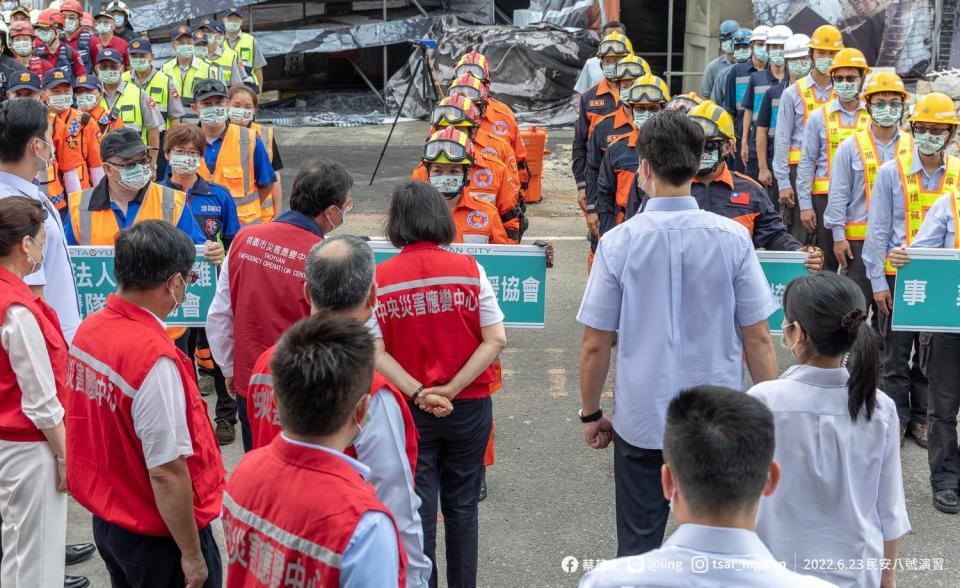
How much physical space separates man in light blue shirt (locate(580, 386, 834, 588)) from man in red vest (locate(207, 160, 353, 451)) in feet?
8.63

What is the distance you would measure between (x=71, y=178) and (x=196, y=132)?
279 centimetres

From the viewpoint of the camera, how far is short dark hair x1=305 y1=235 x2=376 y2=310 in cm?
354

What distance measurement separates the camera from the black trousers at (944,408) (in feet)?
19.8

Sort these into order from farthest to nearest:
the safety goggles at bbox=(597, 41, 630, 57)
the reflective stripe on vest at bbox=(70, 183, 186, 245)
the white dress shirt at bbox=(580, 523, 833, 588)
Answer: the safety goggles at bbox=(597, 41, 630, 57)
the reflective stripe on vest at bbox=(70, 183, 186, 245)
the white dress shirt at bbox=(580, 523, 833, 588)

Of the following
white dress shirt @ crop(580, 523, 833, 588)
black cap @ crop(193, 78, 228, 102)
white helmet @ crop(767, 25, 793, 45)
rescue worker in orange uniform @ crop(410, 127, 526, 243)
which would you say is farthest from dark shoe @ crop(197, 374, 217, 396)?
white helmet @ crop(767, 25, 793, 45)

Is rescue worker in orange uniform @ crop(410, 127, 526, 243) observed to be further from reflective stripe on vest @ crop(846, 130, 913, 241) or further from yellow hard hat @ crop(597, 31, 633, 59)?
yellow hard hat @ crop(597, 31, 633, 59)

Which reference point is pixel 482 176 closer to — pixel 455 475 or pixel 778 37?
pixel 455 475

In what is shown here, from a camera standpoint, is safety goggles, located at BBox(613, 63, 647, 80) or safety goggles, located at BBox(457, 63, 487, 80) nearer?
safety goggles, located at BBox(613, 63, 647, 80)

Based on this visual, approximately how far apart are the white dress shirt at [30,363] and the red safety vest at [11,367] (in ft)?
0.08

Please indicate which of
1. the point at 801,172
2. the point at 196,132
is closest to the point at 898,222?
the point at 801,172

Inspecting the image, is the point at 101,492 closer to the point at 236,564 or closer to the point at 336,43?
the point at 236,564

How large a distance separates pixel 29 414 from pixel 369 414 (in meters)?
1.52

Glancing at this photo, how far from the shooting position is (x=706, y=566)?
2.21 metres

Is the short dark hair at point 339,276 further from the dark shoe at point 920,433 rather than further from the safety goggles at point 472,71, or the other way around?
the safety goggles at point 472,71
